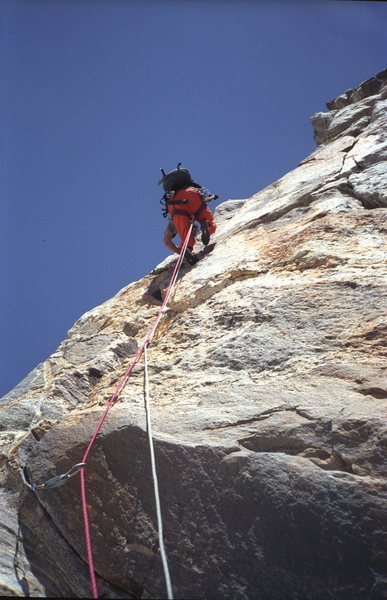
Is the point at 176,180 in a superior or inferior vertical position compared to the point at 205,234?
superior

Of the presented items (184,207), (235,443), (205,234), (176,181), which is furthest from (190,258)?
(235,443)

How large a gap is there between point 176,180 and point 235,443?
547 centimetres

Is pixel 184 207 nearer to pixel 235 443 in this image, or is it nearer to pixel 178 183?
pixel 178 183

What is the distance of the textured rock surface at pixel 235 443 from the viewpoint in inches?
120

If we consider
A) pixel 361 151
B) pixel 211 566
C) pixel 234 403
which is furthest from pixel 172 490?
pixel 361 151

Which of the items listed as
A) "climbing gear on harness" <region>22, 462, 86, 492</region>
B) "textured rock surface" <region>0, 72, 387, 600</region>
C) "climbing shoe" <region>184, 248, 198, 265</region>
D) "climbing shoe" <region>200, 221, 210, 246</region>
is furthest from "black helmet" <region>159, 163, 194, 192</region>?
"climbing gear on harness" <region>22, 462, 86, 492</region>

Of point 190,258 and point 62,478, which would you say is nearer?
point 62,478

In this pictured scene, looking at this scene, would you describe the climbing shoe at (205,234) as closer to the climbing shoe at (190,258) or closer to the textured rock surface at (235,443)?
the climbing shoe at (190,258)

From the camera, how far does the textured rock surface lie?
3.06 m

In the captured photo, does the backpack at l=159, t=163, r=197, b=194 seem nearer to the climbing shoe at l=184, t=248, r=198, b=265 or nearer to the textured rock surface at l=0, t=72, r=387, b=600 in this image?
the climbing shoe at l=184, t=248, r=198, b=265

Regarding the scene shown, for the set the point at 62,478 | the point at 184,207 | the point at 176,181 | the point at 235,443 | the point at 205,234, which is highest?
the point at 176,181

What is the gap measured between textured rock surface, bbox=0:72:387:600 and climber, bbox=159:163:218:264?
2.13 metres

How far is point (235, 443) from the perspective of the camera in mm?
3486

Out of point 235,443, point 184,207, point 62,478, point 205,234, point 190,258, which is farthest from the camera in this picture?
point 184,207
